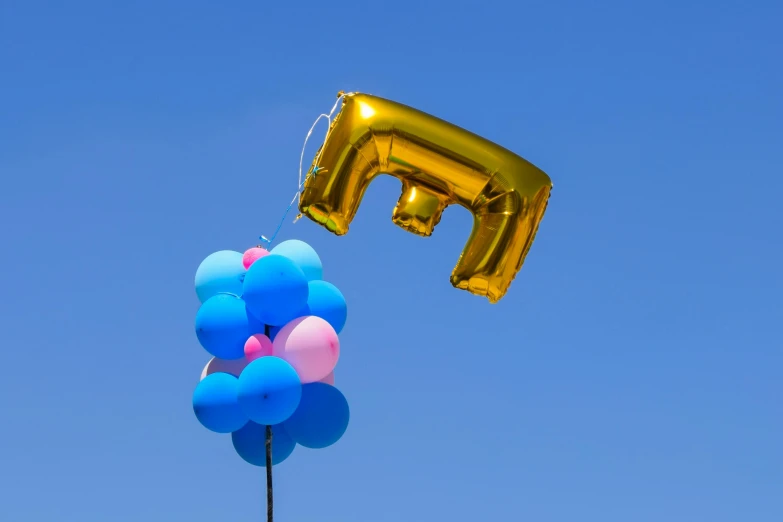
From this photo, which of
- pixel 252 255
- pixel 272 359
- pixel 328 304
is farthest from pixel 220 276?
pixel 272 359

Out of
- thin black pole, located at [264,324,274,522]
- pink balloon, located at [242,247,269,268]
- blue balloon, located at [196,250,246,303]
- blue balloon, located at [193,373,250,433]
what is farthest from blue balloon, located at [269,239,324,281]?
blue balloon, located at [193,373,250,433]

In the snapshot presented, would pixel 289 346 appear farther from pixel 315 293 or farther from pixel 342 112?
pixel 342 112

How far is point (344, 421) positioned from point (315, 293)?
1.23 m

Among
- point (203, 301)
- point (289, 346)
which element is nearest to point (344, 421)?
point (289, 346)

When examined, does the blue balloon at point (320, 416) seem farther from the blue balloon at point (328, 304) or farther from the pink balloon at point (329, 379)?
the blue balloon at point (328, 304)

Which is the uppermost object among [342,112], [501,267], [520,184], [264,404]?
[342,112]

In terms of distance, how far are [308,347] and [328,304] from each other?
0.67m

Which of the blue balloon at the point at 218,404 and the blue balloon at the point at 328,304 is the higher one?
the blue balloon at the point at 328,304

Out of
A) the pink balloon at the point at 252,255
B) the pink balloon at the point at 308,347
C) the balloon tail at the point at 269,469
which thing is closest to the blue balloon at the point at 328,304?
the pink balloon at the point at 308,347

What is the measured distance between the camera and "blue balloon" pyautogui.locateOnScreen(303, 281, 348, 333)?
10.7 metres

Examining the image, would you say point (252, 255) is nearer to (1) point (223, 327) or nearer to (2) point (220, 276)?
(2) point (220, 276)

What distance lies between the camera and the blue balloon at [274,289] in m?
10.2

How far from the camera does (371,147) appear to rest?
31.7 ft

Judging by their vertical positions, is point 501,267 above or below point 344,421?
above
